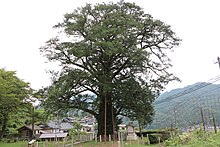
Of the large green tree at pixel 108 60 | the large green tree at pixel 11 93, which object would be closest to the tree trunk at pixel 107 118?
the large green tree at pixel 108 60

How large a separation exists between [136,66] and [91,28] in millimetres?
4855

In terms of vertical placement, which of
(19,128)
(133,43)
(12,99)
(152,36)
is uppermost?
(152,36)

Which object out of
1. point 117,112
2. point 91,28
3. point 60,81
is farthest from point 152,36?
point 60,81

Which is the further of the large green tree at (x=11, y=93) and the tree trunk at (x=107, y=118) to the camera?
the large green tree at (x=11, y=93)

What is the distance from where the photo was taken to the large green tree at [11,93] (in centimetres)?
2291

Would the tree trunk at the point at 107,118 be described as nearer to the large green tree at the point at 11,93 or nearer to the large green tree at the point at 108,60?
the large green tree at the point at 108,60

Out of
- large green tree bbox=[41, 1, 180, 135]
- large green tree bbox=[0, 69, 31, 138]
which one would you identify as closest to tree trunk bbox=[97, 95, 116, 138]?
large green tree bbox=[41, 1, 180, 135]

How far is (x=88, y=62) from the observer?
21.0 metres

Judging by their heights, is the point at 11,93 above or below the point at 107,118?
above

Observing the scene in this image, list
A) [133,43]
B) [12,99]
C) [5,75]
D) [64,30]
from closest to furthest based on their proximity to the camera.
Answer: [133,43]
[64,30]
[12,99]
[5,75]

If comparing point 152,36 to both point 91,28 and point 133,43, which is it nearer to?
point 133,43

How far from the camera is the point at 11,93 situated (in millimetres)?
24078

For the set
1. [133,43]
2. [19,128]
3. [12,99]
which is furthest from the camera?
[19,128]

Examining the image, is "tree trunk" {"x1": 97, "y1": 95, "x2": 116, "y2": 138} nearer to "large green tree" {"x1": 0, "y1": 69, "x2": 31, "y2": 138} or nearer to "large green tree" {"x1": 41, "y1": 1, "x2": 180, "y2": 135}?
"large green tree" {"x1": 41, "y1": 1, "x2": 180, "y2": 135}
